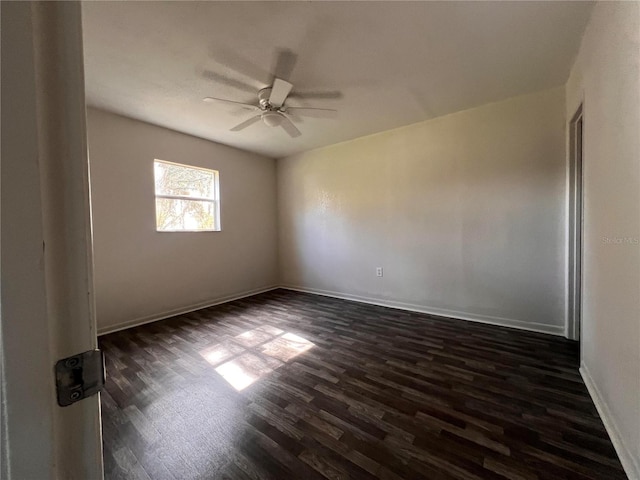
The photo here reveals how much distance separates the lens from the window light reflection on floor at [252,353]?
2066mm

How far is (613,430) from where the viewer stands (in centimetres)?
137

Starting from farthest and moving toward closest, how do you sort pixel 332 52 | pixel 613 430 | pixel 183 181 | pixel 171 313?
pixel 183 181
pixel 171 313
pixel 332 52
pixel 613 430

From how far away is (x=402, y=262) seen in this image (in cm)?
358

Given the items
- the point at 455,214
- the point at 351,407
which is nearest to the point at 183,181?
the point at 351,407

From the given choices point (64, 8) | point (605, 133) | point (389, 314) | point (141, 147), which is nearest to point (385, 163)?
point (389, 314)

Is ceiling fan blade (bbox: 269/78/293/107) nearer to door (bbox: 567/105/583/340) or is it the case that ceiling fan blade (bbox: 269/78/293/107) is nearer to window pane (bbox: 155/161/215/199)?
window pane (bbox: 155/161/215/199)

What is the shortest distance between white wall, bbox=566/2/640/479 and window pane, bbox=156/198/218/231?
420 centimetres

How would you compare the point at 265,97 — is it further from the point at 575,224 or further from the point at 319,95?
the point at 575,224

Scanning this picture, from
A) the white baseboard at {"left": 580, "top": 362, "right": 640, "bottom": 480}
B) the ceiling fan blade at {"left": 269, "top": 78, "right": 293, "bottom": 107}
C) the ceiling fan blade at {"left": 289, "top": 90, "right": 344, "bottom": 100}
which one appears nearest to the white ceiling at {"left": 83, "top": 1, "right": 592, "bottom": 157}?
the ceiling fan blade at {"left": 289, "top": 90, "right": 344, "bottom": 100}

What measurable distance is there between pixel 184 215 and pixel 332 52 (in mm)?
2896

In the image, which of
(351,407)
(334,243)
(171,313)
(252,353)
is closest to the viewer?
(351,407)

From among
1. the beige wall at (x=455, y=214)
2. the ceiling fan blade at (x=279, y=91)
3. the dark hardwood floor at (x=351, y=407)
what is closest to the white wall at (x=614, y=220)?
the dark hardwood floor at (x=351, y=407)

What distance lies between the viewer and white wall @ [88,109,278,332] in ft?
9.60

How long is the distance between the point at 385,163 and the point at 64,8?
3653 millimetres
